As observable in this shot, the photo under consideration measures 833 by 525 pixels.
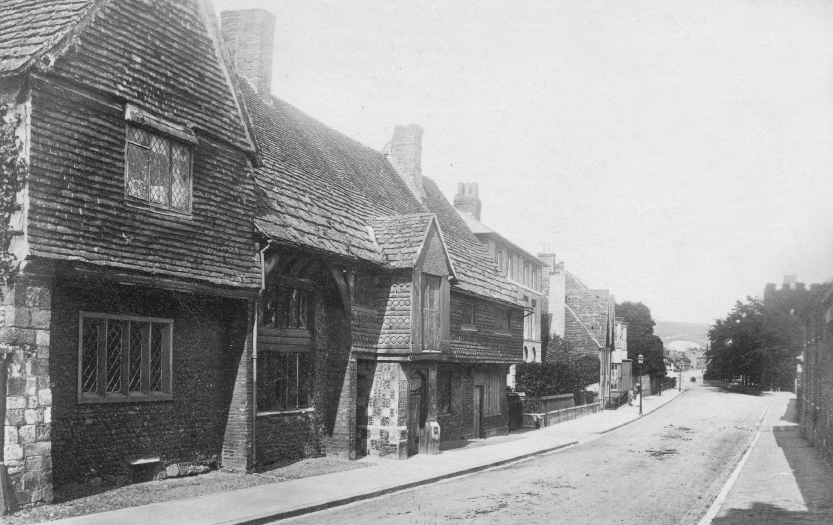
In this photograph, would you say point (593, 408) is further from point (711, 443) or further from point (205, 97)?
point (205, 97)

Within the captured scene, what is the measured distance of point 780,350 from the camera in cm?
6769

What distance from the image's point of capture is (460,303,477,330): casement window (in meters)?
26.0

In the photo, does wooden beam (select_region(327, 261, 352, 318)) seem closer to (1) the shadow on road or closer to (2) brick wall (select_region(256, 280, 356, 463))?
(2) brick wall (select_region(256, 280, 356, 463))

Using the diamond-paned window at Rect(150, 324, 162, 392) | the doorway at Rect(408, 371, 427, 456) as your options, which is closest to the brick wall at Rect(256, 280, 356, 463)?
the doorway at Rect(408, 371, 427, 456)

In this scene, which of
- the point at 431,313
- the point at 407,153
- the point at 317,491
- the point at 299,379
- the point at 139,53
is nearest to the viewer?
the point at 139,53

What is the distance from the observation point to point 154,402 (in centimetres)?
1370

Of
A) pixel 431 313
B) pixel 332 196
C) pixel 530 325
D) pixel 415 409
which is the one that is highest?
pixel 332 196

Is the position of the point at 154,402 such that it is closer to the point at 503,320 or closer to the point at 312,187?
the point at 312,187

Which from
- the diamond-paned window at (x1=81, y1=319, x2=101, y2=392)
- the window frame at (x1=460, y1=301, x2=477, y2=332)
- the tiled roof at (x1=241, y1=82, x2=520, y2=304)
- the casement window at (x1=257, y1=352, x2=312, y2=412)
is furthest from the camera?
the window frame at (x1=460, y1=301, x2=477, y2=332)

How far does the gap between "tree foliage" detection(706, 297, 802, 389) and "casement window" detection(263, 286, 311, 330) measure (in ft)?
180

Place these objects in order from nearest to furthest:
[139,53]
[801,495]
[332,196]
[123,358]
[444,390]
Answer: [123,358] < [139,53] < [801,495] < [332,196] < [444,390]

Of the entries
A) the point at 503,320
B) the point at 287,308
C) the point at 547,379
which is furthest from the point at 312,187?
the point at 547,379

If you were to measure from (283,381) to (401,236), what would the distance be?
5887mm

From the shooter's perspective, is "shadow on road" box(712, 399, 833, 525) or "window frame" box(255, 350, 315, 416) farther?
"window frame" box(255, 350, 315, 416)
